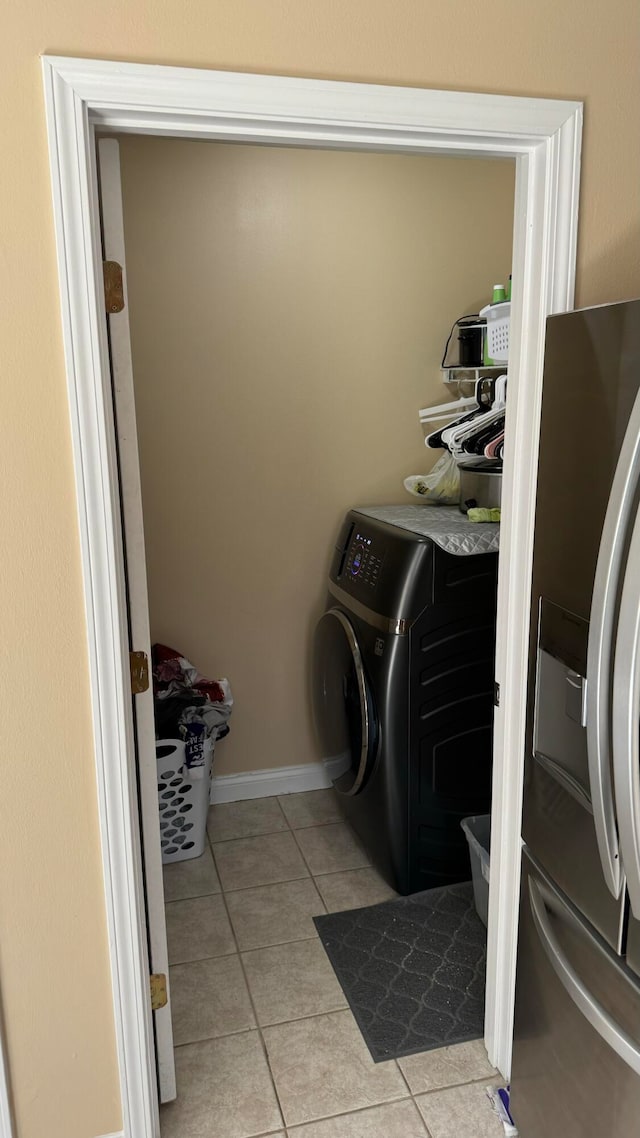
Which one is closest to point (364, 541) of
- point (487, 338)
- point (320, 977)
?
point (487, 338)

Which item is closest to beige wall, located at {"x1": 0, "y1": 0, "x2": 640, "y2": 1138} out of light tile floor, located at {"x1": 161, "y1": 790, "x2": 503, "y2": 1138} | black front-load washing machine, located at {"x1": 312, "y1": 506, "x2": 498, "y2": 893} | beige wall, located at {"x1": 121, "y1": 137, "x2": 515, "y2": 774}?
light tile floor, located at {"x1": 161, "y1": 790, "x2": 503, "y2": 1138}

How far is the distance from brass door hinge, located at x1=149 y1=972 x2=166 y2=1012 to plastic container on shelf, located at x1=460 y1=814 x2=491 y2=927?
2.95 ft

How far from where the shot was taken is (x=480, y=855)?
231cm

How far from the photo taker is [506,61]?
151 cm

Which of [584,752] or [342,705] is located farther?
[342,705]

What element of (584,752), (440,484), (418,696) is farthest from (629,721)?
(440,484)

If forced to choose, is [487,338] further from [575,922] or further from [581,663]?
[575,922]

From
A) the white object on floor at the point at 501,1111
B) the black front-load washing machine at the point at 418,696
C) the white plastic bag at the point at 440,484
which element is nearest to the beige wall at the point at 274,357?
the white plastic bag at the point at 440,484

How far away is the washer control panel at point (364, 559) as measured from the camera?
8.62 feet

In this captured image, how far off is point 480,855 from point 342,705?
0.69 meters

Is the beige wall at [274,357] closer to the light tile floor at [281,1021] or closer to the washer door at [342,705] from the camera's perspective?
the washer door at [342,705]

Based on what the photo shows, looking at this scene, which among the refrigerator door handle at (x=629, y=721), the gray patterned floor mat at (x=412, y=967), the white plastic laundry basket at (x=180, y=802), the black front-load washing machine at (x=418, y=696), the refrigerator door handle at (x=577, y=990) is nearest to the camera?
the refrigerator door handle at (x=629, y=721)

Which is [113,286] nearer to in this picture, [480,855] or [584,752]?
[584,752]

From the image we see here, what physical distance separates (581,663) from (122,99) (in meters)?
1.17
